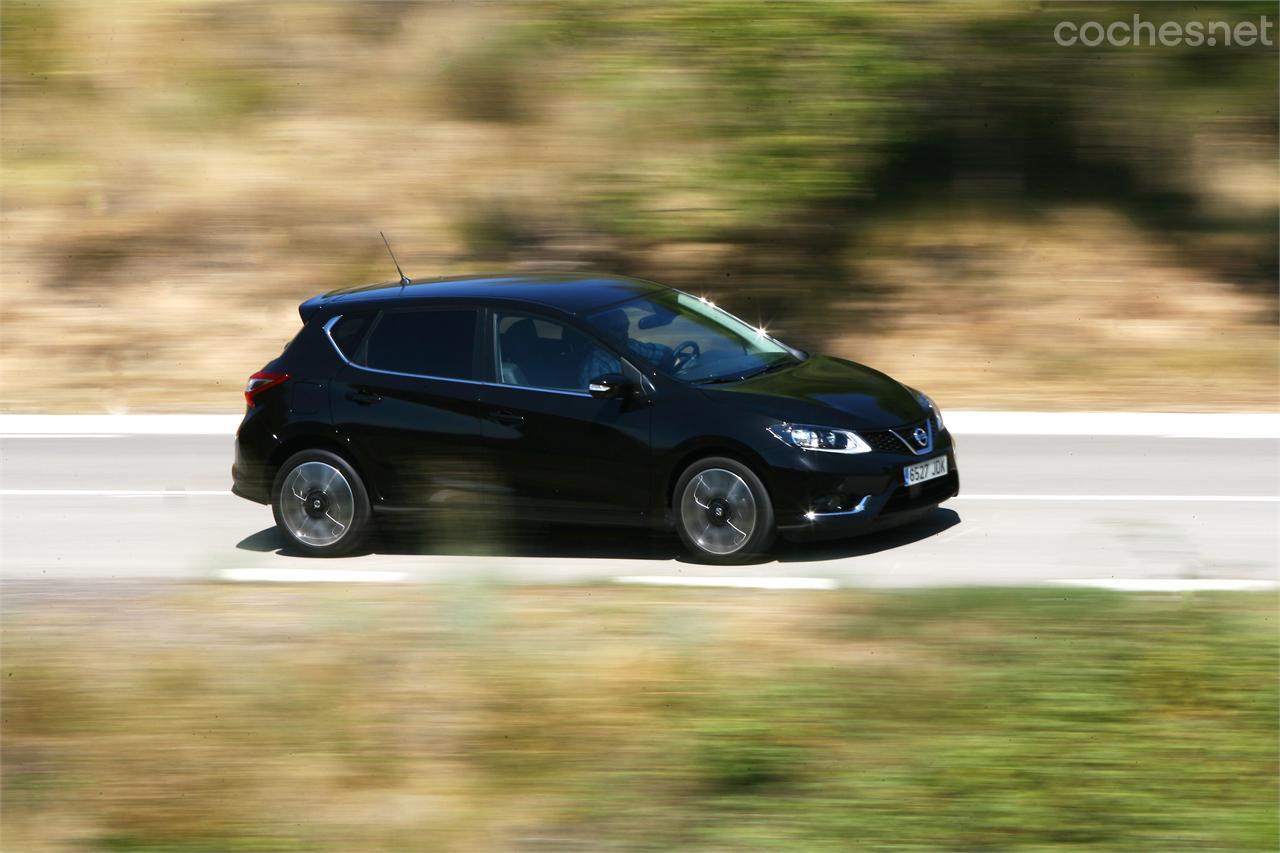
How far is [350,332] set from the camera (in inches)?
390

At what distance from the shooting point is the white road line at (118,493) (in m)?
12.0

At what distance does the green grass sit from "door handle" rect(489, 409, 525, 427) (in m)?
1.58

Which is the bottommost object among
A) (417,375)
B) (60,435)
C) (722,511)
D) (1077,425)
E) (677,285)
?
(1077,425)

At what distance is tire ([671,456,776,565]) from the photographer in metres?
8.84

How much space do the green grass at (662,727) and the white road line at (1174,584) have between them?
0.32m

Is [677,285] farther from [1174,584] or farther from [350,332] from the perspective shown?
[1174,584]

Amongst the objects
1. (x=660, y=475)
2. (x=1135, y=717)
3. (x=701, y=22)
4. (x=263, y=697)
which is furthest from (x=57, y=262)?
(x=1135, y=717)

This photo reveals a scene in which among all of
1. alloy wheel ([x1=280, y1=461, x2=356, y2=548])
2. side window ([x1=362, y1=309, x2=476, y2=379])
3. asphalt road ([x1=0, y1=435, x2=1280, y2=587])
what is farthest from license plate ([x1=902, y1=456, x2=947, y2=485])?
alloy wheel ([x1=280, y1=461, x2=356, y2=548])

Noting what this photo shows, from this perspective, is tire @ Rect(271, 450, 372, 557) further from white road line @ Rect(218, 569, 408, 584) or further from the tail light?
the tail light

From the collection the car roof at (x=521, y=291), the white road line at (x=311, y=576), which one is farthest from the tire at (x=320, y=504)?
the car roof at (x=521, y=291)

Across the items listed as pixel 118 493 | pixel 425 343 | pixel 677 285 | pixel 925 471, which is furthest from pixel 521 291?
pixel 677 285

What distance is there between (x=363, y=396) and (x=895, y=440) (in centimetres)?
311

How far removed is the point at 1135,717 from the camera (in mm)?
6184

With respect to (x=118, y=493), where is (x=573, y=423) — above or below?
above
